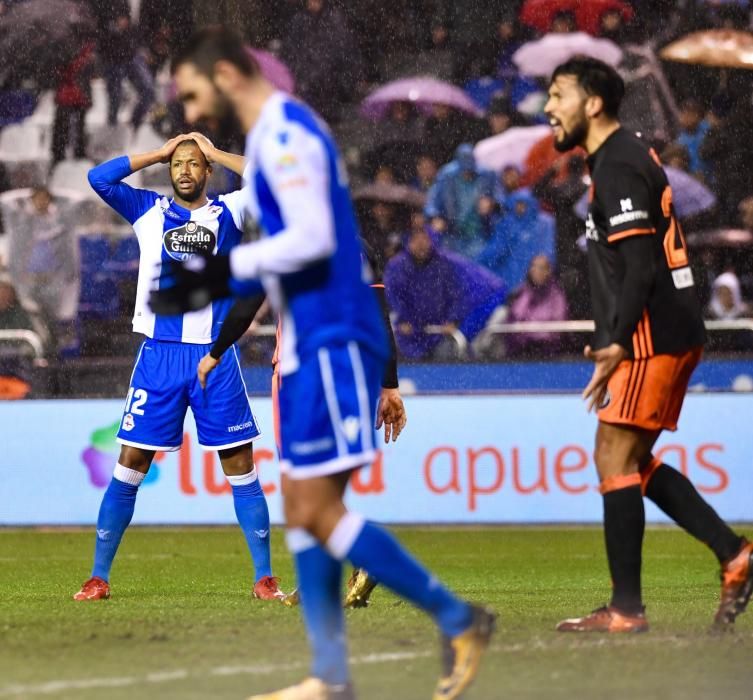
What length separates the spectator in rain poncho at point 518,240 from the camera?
14.7m

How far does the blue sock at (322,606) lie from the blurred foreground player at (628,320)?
Answer: 6.17ft

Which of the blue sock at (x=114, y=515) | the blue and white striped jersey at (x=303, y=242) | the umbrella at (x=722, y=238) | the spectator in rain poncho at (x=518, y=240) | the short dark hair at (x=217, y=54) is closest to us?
the blue and white striped jersey at (x=303, y=242)

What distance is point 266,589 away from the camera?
7875 mm

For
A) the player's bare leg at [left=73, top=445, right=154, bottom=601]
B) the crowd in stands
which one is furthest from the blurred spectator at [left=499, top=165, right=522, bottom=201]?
the player's bare leg at [left=73, top=445, right=154, bottom=601]

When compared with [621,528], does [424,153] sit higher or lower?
higher

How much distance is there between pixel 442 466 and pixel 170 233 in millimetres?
4696

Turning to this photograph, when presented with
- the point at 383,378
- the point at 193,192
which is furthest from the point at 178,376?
the point at 383,378

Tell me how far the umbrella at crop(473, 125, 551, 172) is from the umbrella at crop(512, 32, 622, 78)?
2.00 ft

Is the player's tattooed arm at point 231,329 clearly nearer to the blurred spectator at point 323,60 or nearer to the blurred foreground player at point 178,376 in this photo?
the blurred foreground player at point 178,376

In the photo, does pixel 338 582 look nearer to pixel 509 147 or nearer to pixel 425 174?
pixel 425 174

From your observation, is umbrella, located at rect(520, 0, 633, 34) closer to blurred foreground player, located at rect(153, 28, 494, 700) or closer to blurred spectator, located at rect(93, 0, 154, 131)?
blurred spectator, located at rect(93, 0, 154, 131)

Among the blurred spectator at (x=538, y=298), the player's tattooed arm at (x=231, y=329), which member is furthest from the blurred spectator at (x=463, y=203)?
the player's tattooed arm at (x=231, y=329)

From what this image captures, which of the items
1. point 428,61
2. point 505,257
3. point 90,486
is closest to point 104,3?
point 428,61

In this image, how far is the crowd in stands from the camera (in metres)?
14.4
